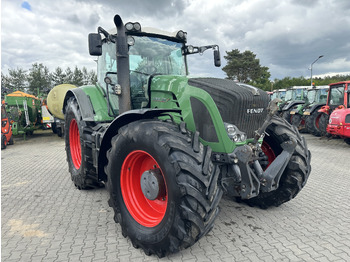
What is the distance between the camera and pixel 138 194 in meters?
3.14

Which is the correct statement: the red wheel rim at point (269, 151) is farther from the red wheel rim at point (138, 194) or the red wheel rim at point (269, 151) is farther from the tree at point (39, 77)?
the tree at point (39, 77)

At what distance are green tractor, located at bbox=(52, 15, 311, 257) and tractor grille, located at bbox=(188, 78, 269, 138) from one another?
10 mm

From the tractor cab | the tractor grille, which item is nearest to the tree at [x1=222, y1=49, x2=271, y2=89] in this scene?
the tractor cab

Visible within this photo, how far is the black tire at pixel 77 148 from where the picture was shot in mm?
4203

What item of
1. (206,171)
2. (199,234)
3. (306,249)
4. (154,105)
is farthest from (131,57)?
(306,249)

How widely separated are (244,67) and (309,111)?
112 feet

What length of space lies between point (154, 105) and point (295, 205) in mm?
2455

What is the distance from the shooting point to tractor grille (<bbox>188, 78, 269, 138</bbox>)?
281 cm

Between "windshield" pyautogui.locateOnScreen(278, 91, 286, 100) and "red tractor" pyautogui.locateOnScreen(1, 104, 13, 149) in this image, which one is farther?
"windshield" pyautogui.locateOnScreen(278, 91, 286, 100)

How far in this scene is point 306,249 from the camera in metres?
2.74

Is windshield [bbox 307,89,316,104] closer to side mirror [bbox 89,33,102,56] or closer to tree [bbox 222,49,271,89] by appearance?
side mirror [bbox 89,33,102,56]

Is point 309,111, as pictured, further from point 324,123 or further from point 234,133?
point 234,133

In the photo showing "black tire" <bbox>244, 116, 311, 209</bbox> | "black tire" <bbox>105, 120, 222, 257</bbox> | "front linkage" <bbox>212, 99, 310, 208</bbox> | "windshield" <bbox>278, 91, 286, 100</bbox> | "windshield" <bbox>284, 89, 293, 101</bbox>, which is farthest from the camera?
"windshield" <bbox>278, 91, 286, 100</bbox>

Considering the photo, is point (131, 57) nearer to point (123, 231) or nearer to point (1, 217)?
point (123, 231)
